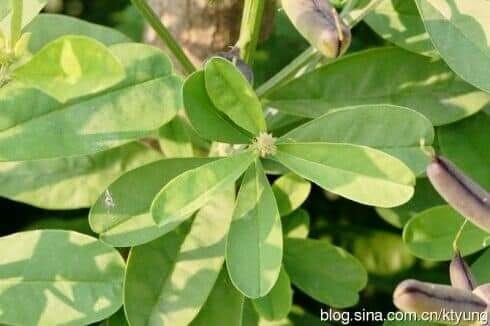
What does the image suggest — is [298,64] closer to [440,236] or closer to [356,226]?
[440,236]

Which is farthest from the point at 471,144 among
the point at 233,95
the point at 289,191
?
the point at 233,95

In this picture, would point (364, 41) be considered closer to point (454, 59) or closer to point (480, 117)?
point (480, 117)

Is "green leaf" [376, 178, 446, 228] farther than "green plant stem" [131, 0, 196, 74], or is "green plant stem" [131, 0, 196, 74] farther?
"green leaf" [376, 178, 446, 228]

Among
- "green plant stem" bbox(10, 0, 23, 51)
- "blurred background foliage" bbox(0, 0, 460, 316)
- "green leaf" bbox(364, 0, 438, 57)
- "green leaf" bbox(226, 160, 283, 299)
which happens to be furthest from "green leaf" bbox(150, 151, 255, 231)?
"blurred background foliage" bbox(0, 0, 460, 316)

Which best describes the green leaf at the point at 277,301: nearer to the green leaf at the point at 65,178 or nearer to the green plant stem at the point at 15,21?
the green leaf at the point at 65,178

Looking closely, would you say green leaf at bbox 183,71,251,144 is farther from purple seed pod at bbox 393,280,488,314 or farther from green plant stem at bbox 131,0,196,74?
purple seed pod at bbox 393,280,488,314

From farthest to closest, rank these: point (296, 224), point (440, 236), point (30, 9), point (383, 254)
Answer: point (383, 254) < point (296, 224) < point (440, 236) < point (30, 9)

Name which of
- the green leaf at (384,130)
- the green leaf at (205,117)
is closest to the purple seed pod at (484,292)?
the green leaf at (384,130)
